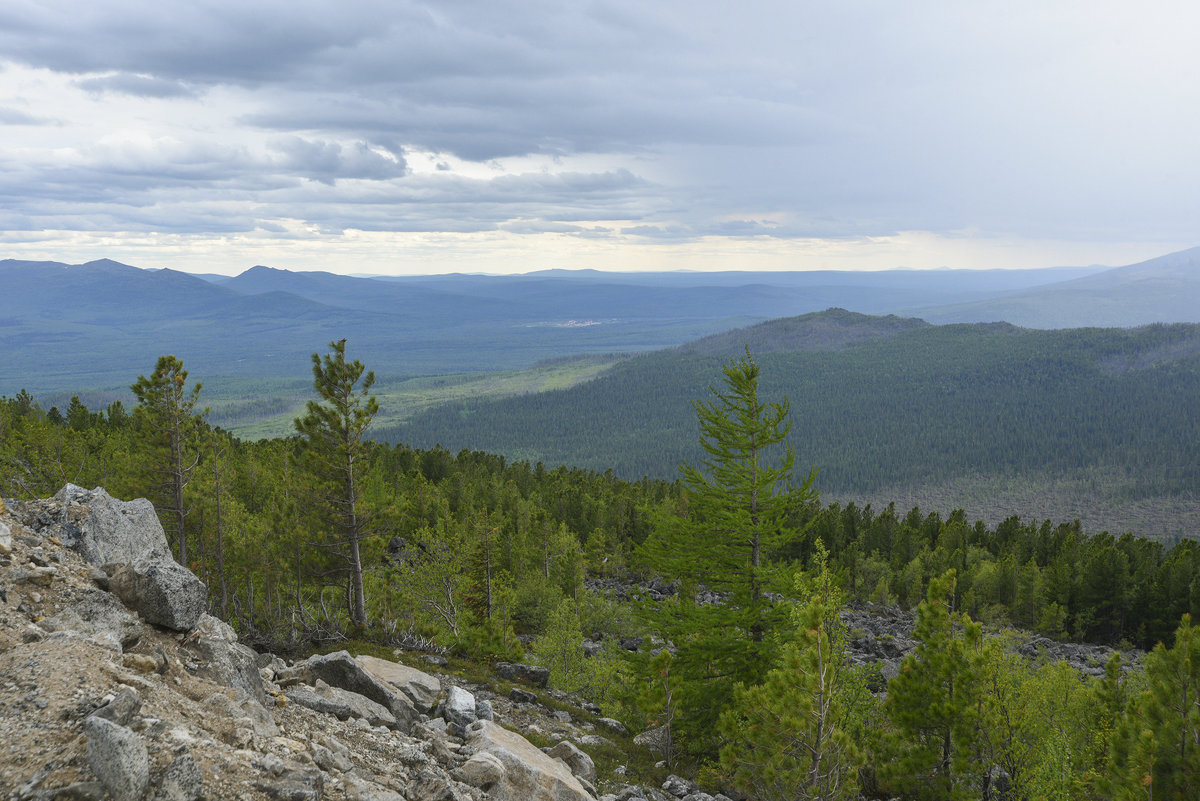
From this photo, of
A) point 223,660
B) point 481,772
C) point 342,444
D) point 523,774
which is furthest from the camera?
point 342,444

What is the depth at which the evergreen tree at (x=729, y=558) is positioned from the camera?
68.9 feet

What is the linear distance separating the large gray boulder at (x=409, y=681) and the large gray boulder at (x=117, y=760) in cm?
851

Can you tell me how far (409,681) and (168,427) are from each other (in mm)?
19708

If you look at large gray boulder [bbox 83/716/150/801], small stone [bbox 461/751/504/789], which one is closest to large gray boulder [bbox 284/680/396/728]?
small stone [bbox 461/751/504/789]

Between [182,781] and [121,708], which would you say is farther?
[121,708]

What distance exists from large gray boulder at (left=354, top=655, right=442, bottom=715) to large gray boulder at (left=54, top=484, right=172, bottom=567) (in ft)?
18.4

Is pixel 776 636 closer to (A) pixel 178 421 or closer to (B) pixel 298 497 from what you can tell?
(B) pixel 298 497

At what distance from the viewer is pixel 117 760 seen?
7.20m

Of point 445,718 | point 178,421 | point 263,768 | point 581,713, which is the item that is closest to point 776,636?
point 581,713

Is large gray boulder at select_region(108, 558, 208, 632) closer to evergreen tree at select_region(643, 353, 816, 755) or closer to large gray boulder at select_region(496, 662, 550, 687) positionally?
evergreen tree at select_region(643, 353, 816, 755)

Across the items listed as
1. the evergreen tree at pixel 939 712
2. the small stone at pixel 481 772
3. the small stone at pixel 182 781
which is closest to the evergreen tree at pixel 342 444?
the small stone at pixel 481 772

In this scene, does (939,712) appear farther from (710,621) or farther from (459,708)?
(459,708)

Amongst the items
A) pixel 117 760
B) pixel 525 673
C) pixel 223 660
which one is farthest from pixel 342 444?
pixel 117 760

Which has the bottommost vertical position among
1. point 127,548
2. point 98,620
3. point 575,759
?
point 575,759
